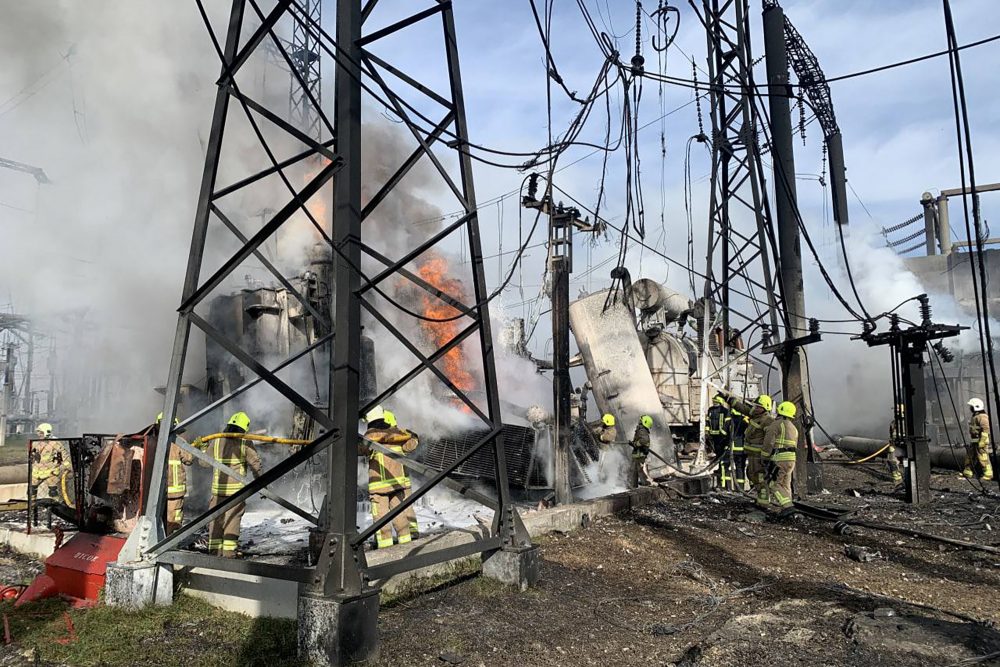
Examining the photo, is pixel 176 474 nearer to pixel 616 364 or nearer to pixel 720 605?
pixel 720 605

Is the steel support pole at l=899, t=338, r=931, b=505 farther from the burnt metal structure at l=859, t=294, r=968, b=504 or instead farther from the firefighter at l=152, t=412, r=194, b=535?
the firefighter at l=152, t=412, r=194, b=535

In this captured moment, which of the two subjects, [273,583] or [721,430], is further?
[721,430]

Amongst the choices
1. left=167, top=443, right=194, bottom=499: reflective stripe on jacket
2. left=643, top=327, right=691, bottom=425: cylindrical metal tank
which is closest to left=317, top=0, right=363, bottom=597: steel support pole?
left=167, top=443, right=194, bottom=499: reflective stripe on jacket

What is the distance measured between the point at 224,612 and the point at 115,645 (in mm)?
981

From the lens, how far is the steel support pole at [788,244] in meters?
13.3

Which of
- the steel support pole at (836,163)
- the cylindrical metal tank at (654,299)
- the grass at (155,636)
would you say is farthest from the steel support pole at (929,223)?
the grass at (155,636)

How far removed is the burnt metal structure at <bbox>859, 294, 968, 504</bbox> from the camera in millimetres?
11977

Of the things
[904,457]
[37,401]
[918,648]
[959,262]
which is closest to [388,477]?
[918,648]

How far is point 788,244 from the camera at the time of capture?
14.9 m

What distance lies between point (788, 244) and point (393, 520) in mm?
11054

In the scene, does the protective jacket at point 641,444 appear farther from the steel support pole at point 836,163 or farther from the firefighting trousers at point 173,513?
the steel support pole at point 836,163

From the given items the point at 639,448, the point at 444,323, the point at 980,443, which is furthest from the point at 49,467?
the point at 980,443

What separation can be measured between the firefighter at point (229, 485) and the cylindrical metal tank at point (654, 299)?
13131 millimetres

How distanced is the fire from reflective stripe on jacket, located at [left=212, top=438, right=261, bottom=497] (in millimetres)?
6504
